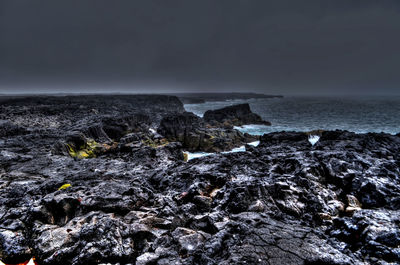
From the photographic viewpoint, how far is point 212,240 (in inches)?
292

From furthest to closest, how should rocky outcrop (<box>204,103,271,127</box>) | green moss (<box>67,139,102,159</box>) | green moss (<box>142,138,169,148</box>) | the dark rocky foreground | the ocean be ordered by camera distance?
rocky outcrop (<box>204,103,271,127</box>) → the ocean → green moss (<box>142,138,169,148</box>) → green moss (<box>67,139,102,159</box>) → the dark rocky foreground

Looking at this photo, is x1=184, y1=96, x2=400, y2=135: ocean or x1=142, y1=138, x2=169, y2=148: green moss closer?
x1=142, y1=138, x2=169, y2=148: green moss

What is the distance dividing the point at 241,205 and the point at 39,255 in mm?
9275

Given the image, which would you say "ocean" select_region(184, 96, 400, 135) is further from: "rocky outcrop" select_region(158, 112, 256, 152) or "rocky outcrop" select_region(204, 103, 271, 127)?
"rocky outcrop" select_region(158, 112, 256, 152)

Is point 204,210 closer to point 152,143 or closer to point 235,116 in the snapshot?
point 152,143

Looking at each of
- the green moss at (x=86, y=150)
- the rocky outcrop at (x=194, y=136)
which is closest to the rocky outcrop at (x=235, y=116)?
the rocky outcrop at (x=194, y=136)

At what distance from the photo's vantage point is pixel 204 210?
10891 millimetres

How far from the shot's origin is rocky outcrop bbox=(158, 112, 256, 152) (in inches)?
1490

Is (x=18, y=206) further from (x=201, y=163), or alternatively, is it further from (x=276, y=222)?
(x=276, y=222)

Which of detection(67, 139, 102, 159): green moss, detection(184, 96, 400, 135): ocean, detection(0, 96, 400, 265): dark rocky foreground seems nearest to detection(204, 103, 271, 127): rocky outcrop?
detection(184, 96, 400, 135): ocean

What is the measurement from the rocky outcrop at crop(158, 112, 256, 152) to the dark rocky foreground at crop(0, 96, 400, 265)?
18.8 meters

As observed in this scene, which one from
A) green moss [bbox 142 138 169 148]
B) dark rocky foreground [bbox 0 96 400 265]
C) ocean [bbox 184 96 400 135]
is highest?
dark rocky foreground [bbox 0 96 400 265]

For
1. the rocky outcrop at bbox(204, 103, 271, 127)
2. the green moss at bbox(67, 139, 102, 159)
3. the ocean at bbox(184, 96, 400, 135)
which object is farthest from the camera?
the rocky outcrop at bbox(204, 103, 271, 127)

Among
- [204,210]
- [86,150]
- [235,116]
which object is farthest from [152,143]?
[235,116]
